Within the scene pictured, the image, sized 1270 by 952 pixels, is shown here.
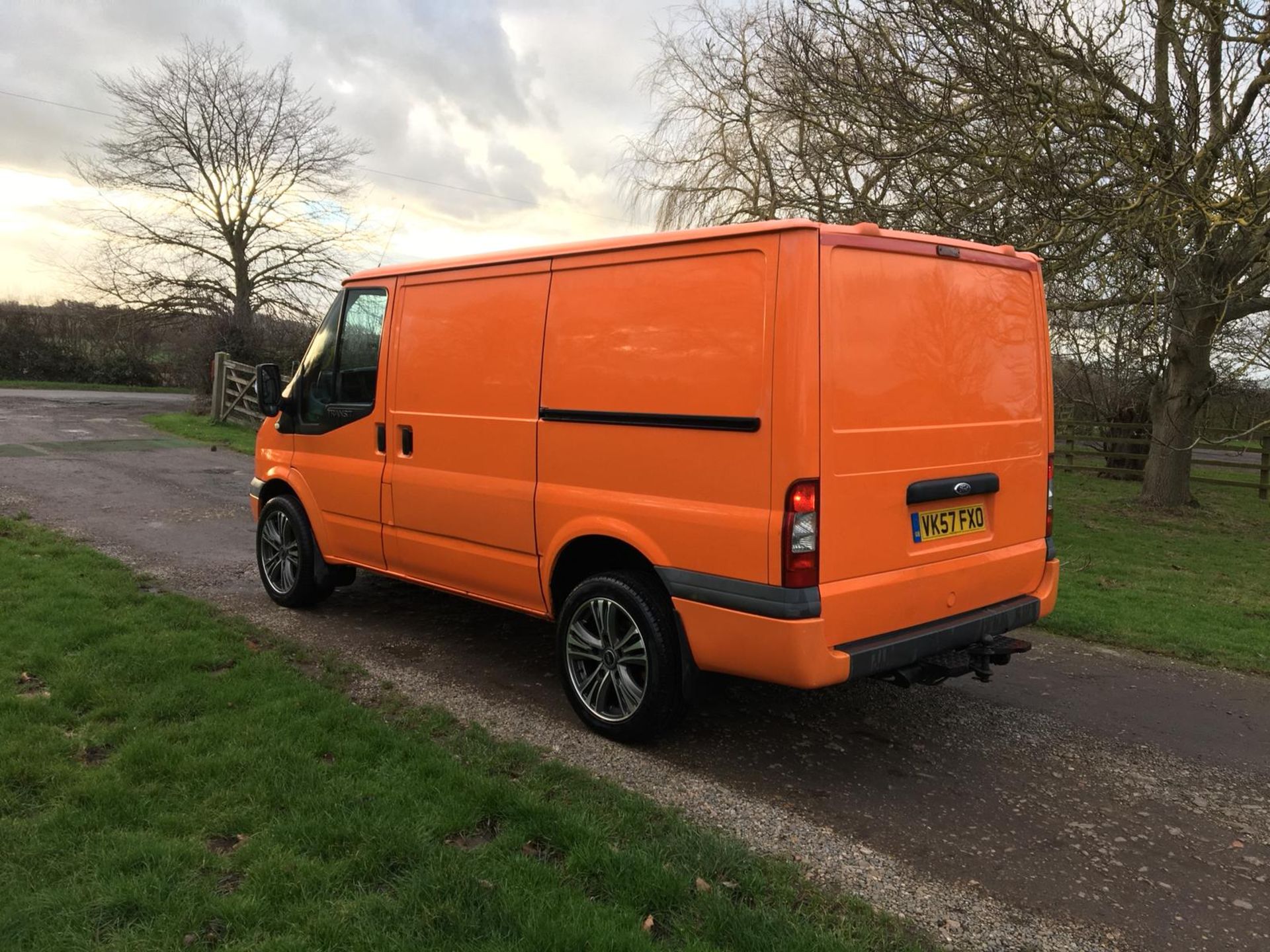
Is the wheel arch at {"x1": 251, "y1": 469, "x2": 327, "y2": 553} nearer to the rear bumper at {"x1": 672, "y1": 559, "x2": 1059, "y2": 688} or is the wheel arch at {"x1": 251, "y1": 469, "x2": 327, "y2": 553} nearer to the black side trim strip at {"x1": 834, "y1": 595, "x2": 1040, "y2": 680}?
the rear bumper at {"x1": 672, "y1": 559, "x2": 1059, "y2": 688}

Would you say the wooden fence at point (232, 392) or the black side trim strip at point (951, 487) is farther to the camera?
the wooden fence at point (232, 392)

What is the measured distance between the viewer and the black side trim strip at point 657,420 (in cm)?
350

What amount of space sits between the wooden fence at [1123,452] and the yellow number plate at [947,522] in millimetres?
13688

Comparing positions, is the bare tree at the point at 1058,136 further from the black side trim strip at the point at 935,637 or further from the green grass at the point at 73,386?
the green grass at the point at 73,386

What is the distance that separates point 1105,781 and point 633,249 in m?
3.06

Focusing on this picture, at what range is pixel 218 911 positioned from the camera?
260cm

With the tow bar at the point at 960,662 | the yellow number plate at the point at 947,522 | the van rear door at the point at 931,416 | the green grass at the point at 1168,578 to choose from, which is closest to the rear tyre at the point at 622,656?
the van rear door at the point at 931,416

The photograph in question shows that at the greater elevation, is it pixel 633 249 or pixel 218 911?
pixel 633 249

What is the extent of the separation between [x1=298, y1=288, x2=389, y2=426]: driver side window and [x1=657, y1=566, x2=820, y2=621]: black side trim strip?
2.53 metres

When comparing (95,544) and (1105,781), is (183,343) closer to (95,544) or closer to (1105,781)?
(95,544)

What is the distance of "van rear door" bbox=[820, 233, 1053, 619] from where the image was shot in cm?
351

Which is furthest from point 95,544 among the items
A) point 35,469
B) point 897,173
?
point 897,173

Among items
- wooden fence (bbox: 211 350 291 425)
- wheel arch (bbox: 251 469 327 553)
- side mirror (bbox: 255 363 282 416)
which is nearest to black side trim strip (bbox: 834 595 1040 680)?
wheel arch (bbox: 251 469 327 553)

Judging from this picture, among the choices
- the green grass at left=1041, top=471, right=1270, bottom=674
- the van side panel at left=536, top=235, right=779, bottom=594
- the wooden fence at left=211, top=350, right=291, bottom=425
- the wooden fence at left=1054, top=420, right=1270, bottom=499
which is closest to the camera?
the van side panel at left=536, top=235, right=779, bottom=594
